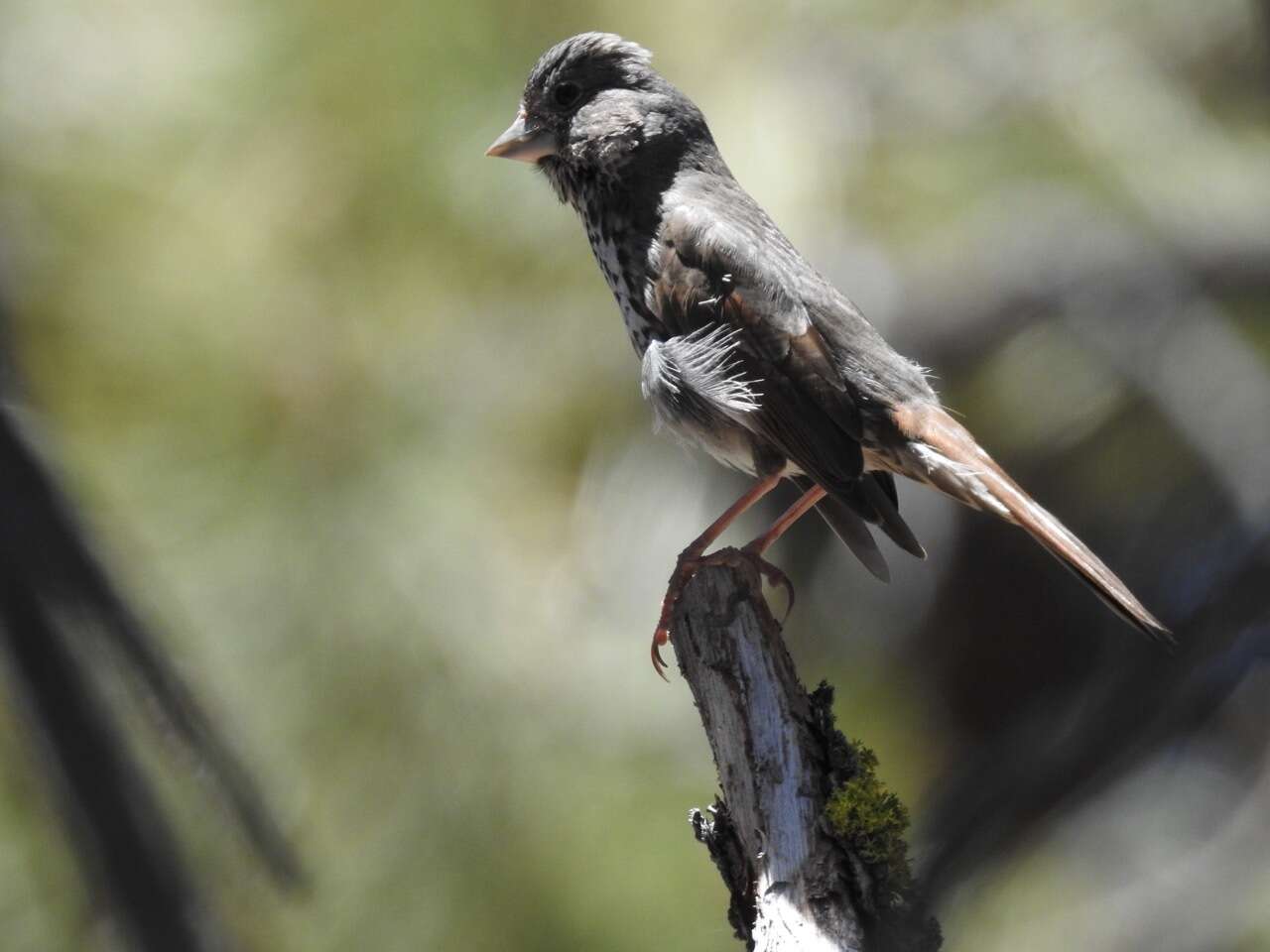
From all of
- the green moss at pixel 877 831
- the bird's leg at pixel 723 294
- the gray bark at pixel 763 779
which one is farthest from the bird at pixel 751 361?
the green moss at pixel 877 831

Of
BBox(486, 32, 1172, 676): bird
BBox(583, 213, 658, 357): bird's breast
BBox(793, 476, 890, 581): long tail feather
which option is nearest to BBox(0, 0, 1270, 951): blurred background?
BBox(793, 476, 890, 581): long tail feather

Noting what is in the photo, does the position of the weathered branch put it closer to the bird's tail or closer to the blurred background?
the bird's tail

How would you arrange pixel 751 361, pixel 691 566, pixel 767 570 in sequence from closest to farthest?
pixel 691 566, pixel 767 570, pixel 751 361

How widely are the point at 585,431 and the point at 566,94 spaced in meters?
1.56

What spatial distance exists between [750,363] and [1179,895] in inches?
106

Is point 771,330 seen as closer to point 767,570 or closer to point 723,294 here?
point 723,294

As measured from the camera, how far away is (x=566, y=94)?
3947mm

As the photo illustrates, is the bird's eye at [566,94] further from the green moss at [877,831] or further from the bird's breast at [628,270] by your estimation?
the green moss at [877,831]

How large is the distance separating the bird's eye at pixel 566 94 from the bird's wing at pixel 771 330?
52cm

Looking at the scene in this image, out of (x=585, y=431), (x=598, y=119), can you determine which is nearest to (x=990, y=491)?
(x=598, y=119)

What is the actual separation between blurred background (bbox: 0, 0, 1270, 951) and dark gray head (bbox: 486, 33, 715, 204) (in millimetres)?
1404

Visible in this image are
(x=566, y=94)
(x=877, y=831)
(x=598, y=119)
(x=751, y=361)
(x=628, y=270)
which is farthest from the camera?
(x=566, y=94)

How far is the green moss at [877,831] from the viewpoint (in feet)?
7.93

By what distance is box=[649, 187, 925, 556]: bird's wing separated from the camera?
3271 millimetres
